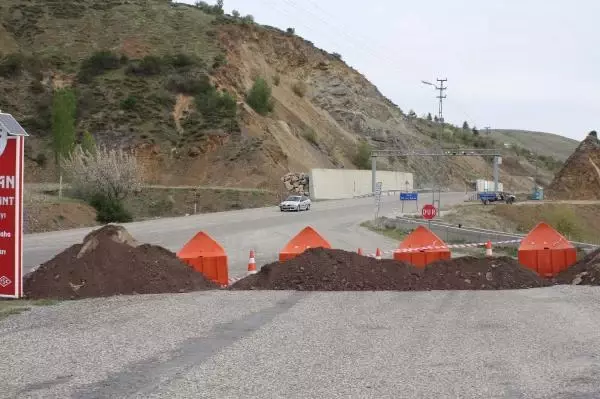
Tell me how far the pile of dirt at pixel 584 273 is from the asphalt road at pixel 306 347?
1.66m

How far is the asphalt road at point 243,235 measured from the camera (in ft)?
80.5

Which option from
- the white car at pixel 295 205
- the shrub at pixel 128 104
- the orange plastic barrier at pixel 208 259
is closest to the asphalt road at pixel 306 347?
the orange plastic barrier at pixel 208 259

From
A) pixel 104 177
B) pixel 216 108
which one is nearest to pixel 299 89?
pixel 216 108

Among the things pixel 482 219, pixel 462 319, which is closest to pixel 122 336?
pixel 462 319

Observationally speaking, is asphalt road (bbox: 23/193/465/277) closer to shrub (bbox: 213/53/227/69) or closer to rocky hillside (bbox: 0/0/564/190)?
rocky hillside (bbox: 0/0/564/190)

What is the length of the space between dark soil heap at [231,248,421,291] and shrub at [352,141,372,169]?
77113 millimetres

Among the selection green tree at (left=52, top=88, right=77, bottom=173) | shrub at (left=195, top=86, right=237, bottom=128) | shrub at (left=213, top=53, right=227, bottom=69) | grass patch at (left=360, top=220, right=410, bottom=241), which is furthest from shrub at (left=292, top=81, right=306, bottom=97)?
grass patch at (left=360, top=220, right=410, bottom=241)

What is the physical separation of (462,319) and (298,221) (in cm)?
3099

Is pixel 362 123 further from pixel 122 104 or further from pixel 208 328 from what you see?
pixel 208 328

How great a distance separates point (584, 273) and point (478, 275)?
234 cm

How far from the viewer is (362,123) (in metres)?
105

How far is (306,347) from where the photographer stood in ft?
29.6

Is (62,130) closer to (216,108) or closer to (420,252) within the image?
(216,108)

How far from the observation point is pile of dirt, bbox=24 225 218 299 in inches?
526
